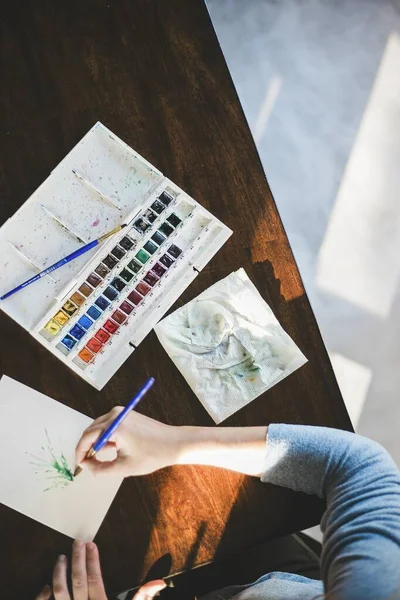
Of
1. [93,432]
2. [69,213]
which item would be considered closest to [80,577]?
[93,432]

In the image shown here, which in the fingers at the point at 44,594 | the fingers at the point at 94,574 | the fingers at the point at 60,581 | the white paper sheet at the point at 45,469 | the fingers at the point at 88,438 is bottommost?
the fingers at the point at 44,594

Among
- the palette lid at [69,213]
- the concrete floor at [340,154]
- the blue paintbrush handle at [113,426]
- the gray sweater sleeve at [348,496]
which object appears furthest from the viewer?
the concrete floor at [340,154]

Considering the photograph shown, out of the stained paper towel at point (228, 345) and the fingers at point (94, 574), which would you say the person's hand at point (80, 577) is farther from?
the stained paper towel at point (228, 345)

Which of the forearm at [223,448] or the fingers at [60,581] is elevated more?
the forearm at [223,448]

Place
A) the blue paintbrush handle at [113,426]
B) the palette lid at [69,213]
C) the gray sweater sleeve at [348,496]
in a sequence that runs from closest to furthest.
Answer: the gray sweater sleeve at [348,496]
the blue paintbrush handle at [113,426]
the palette lid at [69,213]

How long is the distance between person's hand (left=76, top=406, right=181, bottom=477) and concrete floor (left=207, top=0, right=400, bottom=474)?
2.93 ft

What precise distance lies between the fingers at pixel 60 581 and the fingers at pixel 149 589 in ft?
0.40

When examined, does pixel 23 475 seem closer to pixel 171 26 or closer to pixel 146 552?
pixel 146 552

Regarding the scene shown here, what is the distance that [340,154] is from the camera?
6.17ft

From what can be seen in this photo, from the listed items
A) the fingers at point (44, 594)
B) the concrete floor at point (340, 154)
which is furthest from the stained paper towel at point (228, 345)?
the concrete floor at point (340, 154)

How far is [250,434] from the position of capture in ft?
3.19

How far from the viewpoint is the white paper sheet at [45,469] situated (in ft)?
3.10

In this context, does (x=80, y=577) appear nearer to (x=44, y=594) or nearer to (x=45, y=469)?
(x=44, y=594)

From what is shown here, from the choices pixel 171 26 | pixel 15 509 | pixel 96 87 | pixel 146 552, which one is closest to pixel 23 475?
pixel 15 509
